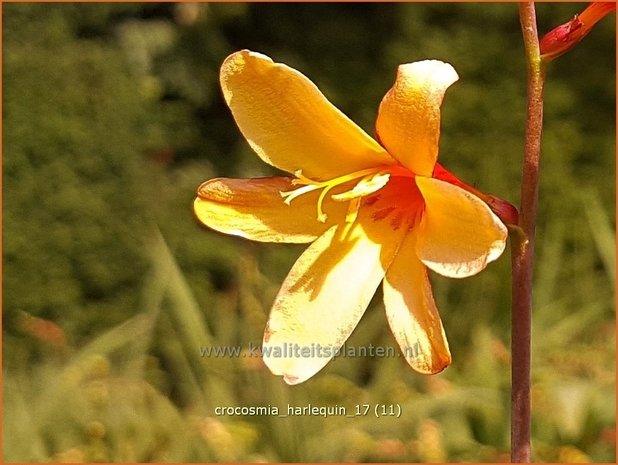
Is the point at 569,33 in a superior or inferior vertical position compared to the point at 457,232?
superior

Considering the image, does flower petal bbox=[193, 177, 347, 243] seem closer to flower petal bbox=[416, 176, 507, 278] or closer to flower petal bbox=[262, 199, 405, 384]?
flower petal bbox=[262, 199, 405, 384]

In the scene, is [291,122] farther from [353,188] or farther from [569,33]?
[569,33]

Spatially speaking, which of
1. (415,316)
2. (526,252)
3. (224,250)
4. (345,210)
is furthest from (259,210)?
(224,250)

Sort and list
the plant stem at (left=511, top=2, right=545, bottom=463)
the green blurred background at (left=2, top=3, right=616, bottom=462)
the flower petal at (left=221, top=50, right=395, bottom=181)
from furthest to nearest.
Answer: the green blurred background at (left=2, top=3, right=616, bottom=462) < the flower petal at (left=221, top=50, right=395, bottom=181) < the plant stem at (left=511, top=2, right=545, bottom=463)

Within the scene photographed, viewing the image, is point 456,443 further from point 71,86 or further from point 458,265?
point 71,86

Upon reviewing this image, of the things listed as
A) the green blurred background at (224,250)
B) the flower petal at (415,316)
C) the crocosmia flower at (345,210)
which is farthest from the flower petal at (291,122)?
the green blurred background at (224,250)

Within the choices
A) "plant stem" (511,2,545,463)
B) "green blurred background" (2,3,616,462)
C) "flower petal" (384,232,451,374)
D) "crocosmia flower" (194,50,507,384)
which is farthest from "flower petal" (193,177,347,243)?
"green blurred background" (2,3,616,462)

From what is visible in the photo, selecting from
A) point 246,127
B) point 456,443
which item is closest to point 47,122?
point 456,443

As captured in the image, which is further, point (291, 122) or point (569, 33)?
point (291, 122)
